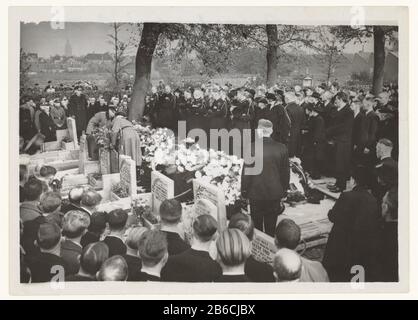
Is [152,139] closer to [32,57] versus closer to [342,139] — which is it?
[32,57]

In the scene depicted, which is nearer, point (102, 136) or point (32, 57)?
point (32, 57)

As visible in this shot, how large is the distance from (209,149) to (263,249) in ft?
2.85

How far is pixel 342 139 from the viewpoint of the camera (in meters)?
3.74

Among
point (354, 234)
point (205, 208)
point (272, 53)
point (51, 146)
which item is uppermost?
point (272, 53)

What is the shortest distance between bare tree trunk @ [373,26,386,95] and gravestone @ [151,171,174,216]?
5.80ft

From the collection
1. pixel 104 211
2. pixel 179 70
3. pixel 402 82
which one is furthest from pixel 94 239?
pixel 402 82

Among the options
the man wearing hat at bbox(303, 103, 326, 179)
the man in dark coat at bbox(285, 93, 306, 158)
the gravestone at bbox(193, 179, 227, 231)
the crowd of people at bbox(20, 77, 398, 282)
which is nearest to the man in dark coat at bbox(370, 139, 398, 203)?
the crowd of people at bbox(20, 77, 398, 282)

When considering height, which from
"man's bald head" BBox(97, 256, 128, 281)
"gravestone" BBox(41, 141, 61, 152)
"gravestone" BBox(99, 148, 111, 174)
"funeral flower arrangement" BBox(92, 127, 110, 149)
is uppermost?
"funeral flower arrangement" BBox(92, 127, 110, 149)

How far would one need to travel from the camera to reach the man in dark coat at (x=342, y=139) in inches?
147

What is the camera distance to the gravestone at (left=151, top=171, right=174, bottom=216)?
3668 mm

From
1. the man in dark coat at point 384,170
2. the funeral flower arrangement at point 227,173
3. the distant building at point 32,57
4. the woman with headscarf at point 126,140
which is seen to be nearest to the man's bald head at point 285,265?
the funeral flower arrangement at point 227,173

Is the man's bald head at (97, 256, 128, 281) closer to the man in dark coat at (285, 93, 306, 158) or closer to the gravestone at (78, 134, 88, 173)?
the gravestone at (78, 134, 88, 173)

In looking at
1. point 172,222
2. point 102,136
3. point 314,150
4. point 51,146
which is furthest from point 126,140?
point 314,150

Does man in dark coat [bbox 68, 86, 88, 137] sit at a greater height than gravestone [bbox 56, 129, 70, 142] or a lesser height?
greater
